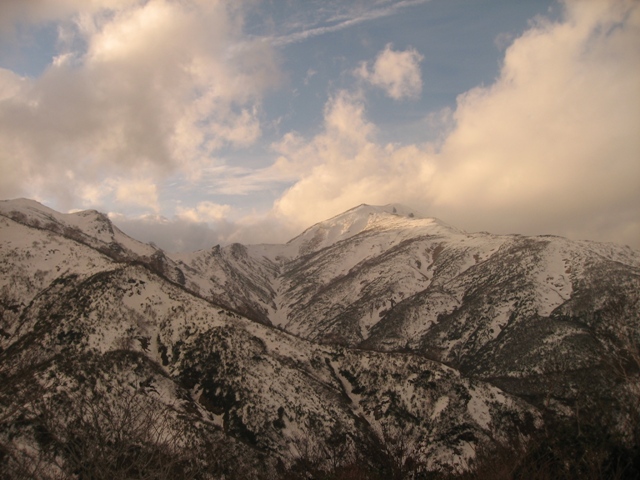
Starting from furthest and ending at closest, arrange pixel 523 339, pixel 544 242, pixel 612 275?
1. pixel 544 242
2. pixel 612 275
3. pixel 523 339

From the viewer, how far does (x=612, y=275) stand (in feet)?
439

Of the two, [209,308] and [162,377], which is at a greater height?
[209,308]

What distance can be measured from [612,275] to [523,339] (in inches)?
1688

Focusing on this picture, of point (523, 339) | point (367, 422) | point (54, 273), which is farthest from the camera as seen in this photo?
point (523, 339)

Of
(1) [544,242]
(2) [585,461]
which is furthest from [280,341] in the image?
(1) [544,242]

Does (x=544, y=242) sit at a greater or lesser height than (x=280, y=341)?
greater

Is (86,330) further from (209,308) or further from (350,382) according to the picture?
(350,382)

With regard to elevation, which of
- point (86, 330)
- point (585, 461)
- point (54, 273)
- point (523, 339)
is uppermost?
point (54, 273)

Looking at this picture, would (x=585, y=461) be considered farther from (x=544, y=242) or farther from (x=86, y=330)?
(x=544, y=242)

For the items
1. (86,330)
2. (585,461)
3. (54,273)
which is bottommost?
(585,461)

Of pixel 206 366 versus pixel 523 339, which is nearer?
pixel 206 366

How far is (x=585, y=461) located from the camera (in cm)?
2358

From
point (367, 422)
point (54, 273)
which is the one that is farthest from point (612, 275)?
point (54, 273)

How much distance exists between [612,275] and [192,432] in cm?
13907
